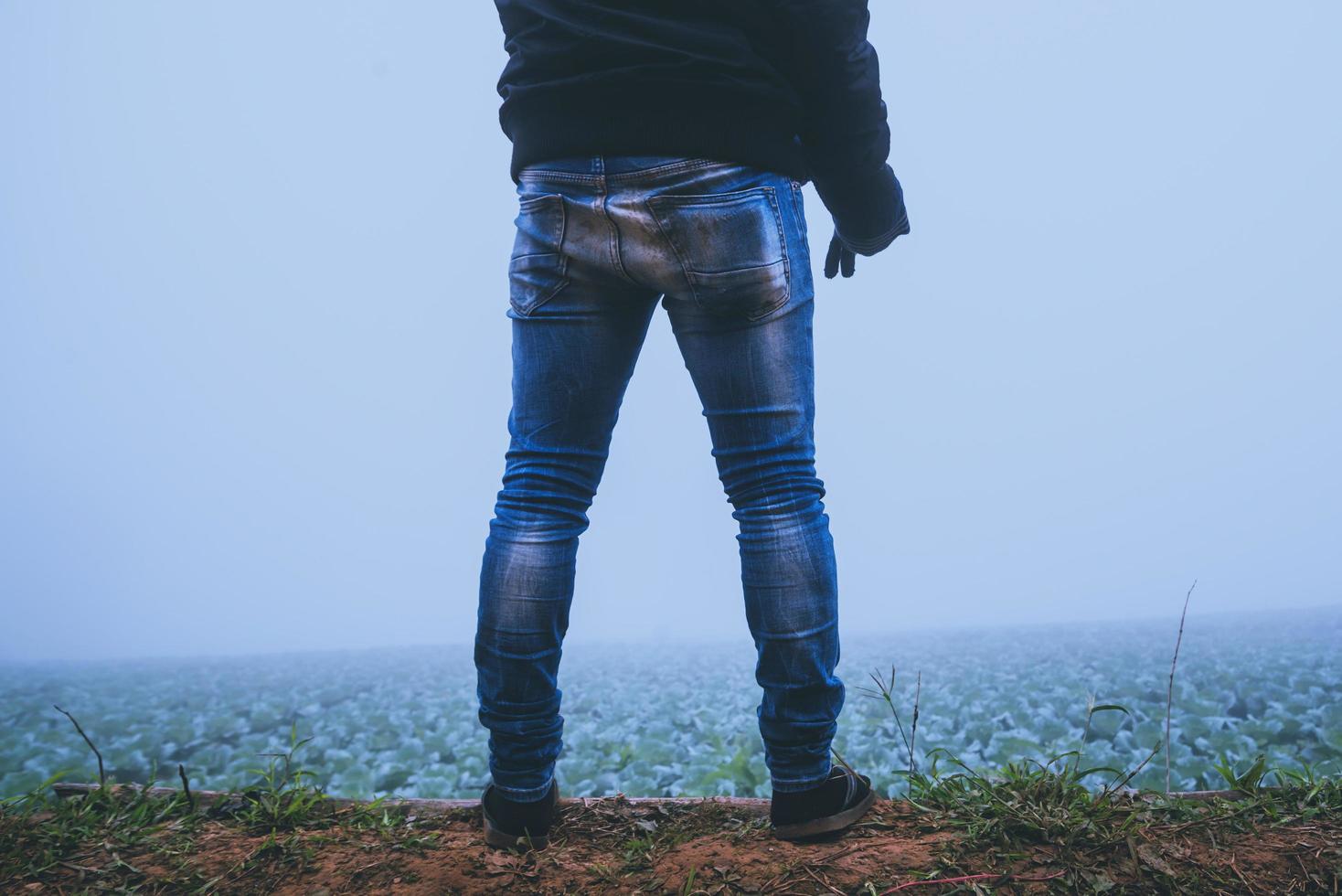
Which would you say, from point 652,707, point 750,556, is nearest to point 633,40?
point 750,556

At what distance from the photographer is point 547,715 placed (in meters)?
1.53

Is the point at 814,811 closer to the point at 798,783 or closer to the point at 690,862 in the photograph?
the point at 798,783

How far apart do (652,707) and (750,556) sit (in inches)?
110

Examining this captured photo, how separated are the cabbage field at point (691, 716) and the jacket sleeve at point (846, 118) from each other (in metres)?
1.03

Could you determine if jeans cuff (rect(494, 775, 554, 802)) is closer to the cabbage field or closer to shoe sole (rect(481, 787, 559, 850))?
shoe sole (rect(481, 787, 559, 850))

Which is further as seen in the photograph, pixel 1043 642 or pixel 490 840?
pixel 1043 642

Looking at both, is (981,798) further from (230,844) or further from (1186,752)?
(1186,752)

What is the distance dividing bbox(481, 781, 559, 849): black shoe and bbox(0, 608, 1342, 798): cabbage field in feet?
1.13

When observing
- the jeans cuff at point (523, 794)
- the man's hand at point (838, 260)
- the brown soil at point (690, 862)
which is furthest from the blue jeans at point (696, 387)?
the man's hand at point (838, 260)

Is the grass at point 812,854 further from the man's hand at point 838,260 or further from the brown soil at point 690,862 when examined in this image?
the man's hand at point 838,260

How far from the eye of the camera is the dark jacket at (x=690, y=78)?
139 cm

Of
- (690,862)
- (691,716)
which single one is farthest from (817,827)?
(691,716)

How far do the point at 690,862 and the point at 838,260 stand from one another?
1344 millimetres

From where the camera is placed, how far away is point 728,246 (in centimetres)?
140
